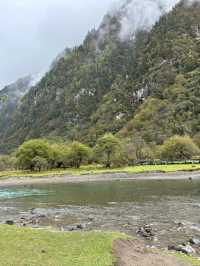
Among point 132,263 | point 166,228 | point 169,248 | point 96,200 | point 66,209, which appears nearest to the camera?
point 132,263

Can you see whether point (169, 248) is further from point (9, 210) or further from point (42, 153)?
point (42, 153)

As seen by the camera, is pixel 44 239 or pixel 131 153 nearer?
pixel 44 239

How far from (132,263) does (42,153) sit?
138288mm

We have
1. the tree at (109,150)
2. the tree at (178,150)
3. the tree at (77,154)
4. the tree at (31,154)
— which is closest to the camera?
the tree at (109,150)

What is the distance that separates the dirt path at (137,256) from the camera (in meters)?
22.1

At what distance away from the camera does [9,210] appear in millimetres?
54344

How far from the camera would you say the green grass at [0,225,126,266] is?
2106cm

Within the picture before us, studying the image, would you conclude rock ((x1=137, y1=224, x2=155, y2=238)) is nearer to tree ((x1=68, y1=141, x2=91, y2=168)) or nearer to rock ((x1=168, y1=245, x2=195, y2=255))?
rock ((x1=168, y1=245, x2=195, y2=255))

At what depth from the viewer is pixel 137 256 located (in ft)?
77.1

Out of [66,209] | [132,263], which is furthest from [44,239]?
[66,209]

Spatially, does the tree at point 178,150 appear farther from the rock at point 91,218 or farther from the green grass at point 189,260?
the green grass at point 189,260

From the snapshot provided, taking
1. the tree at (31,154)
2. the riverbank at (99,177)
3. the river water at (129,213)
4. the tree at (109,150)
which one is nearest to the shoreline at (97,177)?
the riverbank at (99,177)

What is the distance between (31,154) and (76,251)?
137 m

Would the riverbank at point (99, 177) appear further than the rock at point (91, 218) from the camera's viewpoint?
Yes
